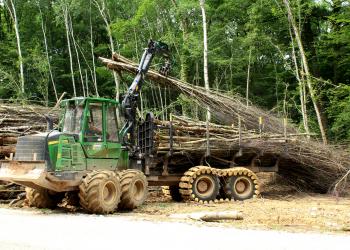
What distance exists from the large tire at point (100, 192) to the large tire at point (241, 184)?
4.40 meters

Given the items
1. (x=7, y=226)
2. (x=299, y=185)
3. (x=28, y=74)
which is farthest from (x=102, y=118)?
(x=28, y=74)

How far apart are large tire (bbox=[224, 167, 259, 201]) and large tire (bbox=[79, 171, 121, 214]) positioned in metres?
4.40

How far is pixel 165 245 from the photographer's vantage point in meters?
6.99

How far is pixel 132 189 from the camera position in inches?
480

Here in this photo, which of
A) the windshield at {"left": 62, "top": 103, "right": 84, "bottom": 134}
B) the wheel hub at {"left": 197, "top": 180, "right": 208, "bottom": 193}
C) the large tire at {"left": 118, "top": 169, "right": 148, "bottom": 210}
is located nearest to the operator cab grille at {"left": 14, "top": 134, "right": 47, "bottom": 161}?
the windshield at {"left": 62, "top": 103, "right": 84, "bottom": 134}

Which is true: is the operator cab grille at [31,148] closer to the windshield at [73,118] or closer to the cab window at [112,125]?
the windshield at [73,118]

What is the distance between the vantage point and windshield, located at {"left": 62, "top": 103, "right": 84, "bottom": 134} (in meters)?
12.0

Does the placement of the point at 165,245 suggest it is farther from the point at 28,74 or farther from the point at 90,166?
the point at 28,74

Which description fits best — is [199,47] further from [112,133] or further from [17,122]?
[112,133]

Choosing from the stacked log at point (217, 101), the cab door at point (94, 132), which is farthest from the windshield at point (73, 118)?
the stacked log at point (217, 101)

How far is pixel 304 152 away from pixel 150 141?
534 centimetres

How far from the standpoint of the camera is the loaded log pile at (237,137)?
48.5ft

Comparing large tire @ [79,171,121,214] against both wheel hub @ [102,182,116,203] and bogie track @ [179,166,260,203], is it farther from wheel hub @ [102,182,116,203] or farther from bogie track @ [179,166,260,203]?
bogie track @ [179,166,260,203]

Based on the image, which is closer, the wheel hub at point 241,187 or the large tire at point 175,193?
the wheel hub at point 241,187
